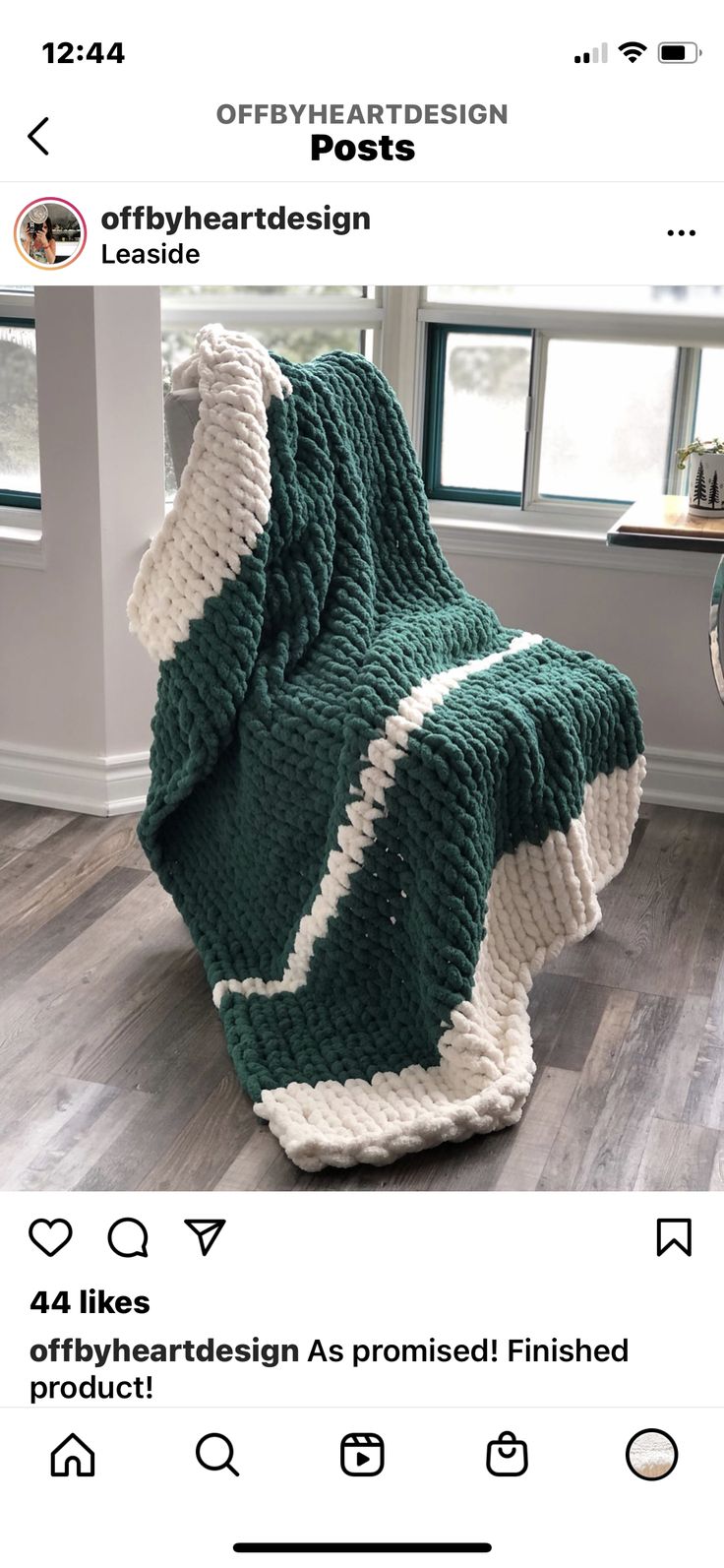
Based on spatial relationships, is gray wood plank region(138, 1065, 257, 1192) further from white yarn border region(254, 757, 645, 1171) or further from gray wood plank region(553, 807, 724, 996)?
gray wood plank region(553, 807, 724, 996)

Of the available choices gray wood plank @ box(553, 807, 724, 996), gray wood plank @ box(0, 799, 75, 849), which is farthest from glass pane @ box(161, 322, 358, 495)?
gray wood plank @ box(553, 807, 724, 996)

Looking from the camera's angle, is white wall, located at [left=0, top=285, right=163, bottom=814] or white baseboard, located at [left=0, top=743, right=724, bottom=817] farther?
white baseboard, located at [left=0, top=743, right=724, bottom=817]

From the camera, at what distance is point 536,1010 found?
2180 mm

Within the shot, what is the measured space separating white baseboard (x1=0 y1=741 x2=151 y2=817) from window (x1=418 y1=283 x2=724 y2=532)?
958 millimetres

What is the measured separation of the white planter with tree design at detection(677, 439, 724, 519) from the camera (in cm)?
267

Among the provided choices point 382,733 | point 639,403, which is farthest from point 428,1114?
point 639,403

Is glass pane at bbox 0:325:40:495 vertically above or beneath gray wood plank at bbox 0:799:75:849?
above

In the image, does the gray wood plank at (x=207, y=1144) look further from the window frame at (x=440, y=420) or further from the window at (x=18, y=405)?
the window frame at (x=440, y=420)
